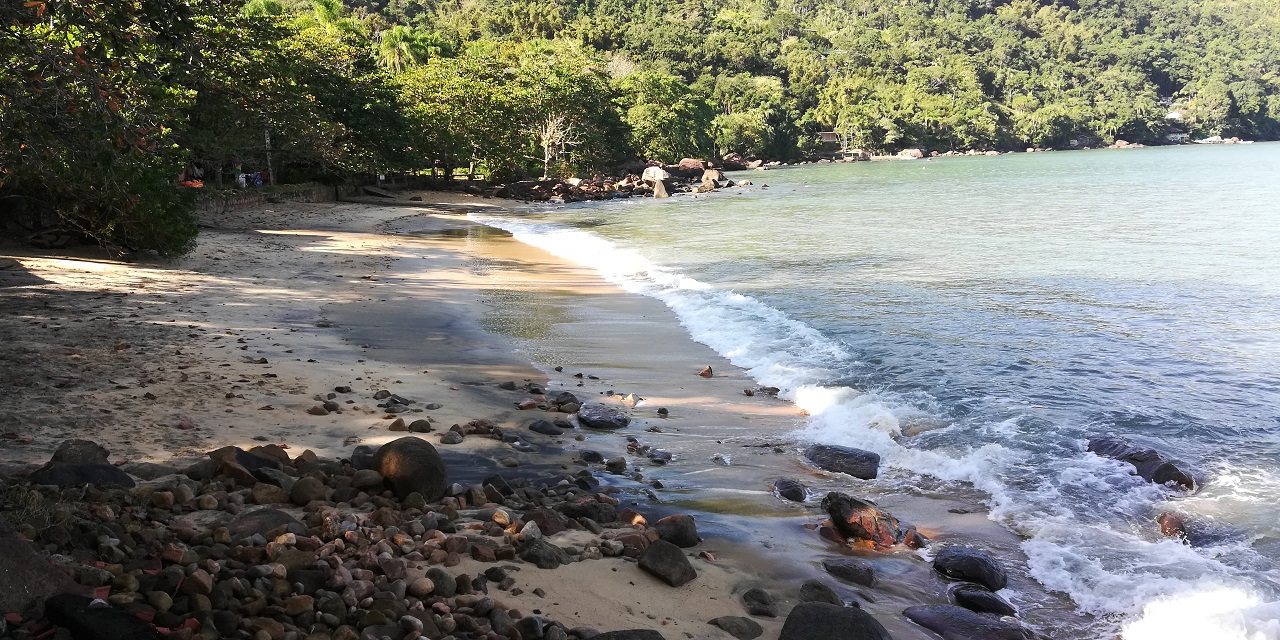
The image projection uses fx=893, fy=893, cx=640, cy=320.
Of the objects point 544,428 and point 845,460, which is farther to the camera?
point 544,428

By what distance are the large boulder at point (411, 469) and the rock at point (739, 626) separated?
226 centimetres

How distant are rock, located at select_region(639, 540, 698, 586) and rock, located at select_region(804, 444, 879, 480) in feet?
9.33

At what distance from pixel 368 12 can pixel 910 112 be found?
A: 7852 centimetres

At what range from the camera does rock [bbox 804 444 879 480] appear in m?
7.86

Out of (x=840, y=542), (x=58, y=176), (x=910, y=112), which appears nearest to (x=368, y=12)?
(x=910, y=112)

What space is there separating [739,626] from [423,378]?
19.4 feet

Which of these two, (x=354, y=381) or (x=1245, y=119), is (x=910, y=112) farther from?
(x=354, y=381)

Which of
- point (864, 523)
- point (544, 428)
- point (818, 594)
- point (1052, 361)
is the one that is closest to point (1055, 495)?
point (864, 523)

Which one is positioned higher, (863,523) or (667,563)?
(667,563)

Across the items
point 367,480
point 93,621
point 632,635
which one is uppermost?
point 93,621

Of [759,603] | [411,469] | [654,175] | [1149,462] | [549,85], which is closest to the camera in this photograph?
[759,603]

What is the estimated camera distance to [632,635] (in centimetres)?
436

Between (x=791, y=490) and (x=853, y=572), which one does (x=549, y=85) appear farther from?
(x=853, y=572)

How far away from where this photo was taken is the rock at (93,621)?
346 centimetres
